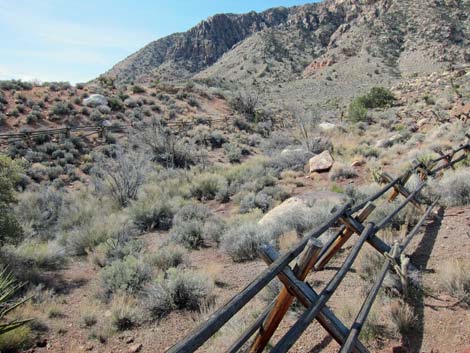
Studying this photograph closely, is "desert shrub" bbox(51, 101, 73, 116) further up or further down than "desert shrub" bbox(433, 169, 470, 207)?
further up

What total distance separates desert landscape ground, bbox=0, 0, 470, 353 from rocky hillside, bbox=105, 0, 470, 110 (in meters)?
23.0

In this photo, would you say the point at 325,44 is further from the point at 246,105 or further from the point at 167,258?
the point at 167,258

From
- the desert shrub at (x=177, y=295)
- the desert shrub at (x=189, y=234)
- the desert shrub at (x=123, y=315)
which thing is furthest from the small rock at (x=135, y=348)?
the desert shrub at (x=189, y=234)

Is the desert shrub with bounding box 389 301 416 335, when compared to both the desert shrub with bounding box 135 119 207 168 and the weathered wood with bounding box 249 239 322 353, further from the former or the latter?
the desert shrub with bounding box 135 119 207 168

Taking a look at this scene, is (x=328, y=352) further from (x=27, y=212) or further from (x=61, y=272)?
(x=27, y=212)

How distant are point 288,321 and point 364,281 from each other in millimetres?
1344

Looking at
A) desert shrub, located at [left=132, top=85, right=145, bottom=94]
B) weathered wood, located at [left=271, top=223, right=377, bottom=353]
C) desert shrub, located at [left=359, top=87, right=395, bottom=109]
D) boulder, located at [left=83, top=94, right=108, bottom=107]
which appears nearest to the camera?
weathered wood, located at [left=271, top=223, right=377, bottom=353]

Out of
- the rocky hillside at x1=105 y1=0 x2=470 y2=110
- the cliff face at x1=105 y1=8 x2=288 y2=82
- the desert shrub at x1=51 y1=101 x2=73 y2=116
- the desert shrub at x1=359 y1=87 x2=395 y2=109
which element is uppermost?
the cliff face at x1=105 y1=8 x2=288 y2=82

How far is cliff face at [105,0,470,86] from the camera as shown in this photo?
55906 millimetres

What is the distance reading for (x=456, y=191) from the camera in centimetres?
660

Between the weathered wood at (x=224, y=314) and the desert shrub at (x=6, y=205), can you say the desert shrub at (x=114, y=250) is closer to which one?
the desert shrub at (x=6, y=205)

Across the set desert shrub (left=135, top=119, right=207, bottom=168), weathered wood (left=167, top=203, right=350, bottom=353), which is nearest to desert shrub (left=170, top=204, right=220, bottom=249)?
weathered wood (left=167, top=203, right=350, bottom=353)

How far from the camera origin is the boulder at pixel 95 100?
2698cm

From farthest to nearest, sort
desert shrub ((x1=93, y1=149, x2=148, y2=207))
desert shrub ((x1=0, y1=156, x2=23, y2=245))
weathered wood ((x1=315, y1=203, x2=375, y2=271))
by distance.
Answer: desert shrub ((x1=93, y1=149, x2=148, y2=207))
desert shrub ((x1=0, y1=156, x2=23, y2=245))
weathered wood ((x1=315, y1=203, x2=375, y2=271))
